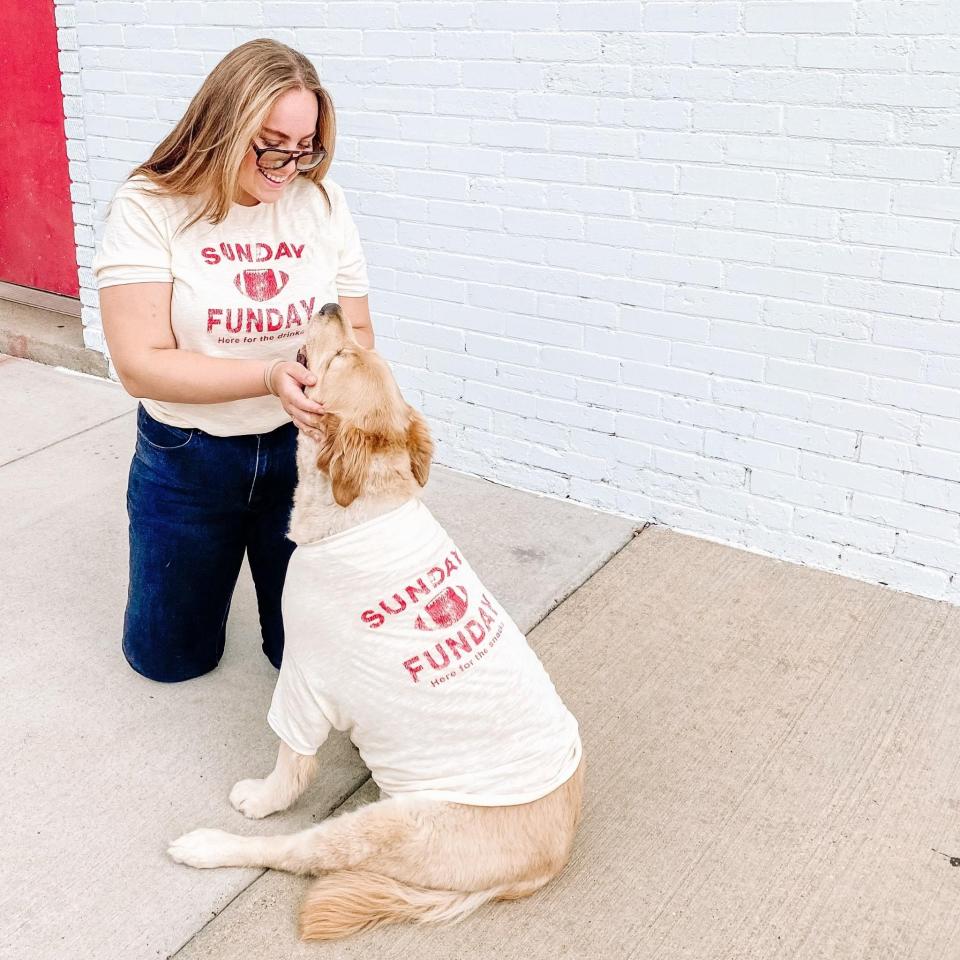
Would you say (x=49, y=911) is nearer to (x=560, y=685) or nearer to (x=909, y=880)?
(x=560, y=685)

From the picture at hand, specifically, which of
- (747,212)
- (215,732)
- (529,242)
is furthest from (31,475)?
(747,212)

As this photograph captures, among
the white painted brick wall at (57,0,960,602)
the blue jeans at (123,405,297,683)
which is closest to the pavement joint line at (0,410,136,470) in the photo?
the white painted brick wall at (57,0,960,602)

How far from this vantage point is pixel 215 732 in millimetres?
3012

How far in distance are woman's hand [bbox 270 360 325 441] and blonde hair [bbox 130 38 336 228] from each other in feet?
1.80

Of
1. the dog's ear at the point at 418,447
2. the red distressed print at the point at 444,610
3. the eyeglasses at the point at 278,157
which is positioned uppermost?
the eyeglasses at the point at 278,157

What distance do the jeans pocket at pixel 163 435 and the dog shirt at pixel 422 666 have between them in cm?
70

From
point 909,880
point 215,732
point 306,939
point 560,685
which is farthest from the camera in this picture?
point 560,685

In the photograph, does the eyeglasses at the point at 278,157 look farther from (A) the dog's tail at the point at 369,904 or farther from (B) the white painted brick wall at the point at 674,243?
(A) the dog's tail at the point at 369,904

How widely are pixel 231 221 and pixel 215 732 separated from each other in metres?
1.41

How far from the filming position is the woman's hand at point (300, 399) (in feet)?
7.58

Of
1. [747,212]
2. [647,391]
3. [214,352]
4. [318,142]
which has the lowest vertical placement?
[647,391]

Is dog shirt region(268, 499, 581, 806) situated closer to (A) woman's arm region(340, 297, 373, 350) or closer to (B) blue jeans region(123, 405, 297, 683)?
(B) blue jeans region(123, 405, 297, 683)

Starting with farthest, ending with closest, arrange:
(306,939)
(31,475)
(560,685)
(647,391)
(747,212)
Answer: (31,475)
(647,391)
(747,212)
(560,685)
(306,939)

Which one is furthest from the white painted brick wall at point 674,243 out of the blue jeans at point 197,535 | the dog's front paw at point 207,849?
the dog's front paw at point 207,849
